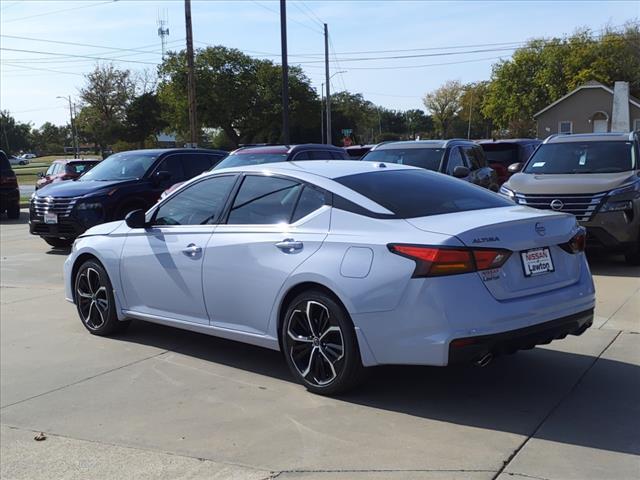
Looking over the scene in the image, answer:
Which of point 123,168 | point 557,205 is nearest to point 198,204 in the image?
point 557,205

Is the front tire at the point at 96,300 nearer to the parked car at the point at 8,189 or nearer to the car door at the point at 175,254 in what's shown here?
the car door at the point at 175,254

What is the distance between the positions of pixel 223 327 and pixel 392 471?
7.07 ft

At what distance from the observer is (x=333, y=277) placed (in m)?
4.49

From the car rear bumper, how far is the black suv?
29.0 feet

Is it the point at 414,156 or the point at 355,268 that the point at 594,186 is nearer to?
the point at 414,156

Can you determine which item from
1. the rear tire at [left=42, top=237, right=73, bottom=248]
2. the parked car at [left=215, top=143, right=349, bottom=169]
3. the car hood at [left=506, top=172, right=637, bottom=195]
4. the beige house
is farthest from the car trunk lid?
the beige house

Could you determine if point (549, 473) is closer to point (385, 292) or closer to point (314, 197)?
point (385, 292)

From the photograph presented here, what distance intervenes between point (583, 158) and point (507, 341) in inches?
282

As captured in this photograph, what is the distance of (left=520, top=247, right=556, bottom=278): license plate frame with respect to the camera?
4387 mm

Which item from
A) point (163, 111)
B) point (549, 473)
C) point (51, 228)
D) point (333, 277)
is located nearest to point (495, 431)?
point (549, 473)

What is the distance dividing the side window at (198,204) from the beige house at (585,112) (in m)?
60.2

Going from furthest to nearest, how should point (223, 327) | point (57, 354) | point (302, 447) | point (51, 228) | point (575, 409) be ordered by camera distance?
point (51, 228) < point (57, 354) < point (223, 327) < point (575, 409) < point (302, 447)

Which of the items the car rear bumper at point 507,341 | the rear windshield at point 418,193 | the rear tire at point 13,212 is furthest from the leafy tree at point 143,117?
the car rear bumper at point 507,341

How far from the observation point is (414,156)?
11.9 metres
